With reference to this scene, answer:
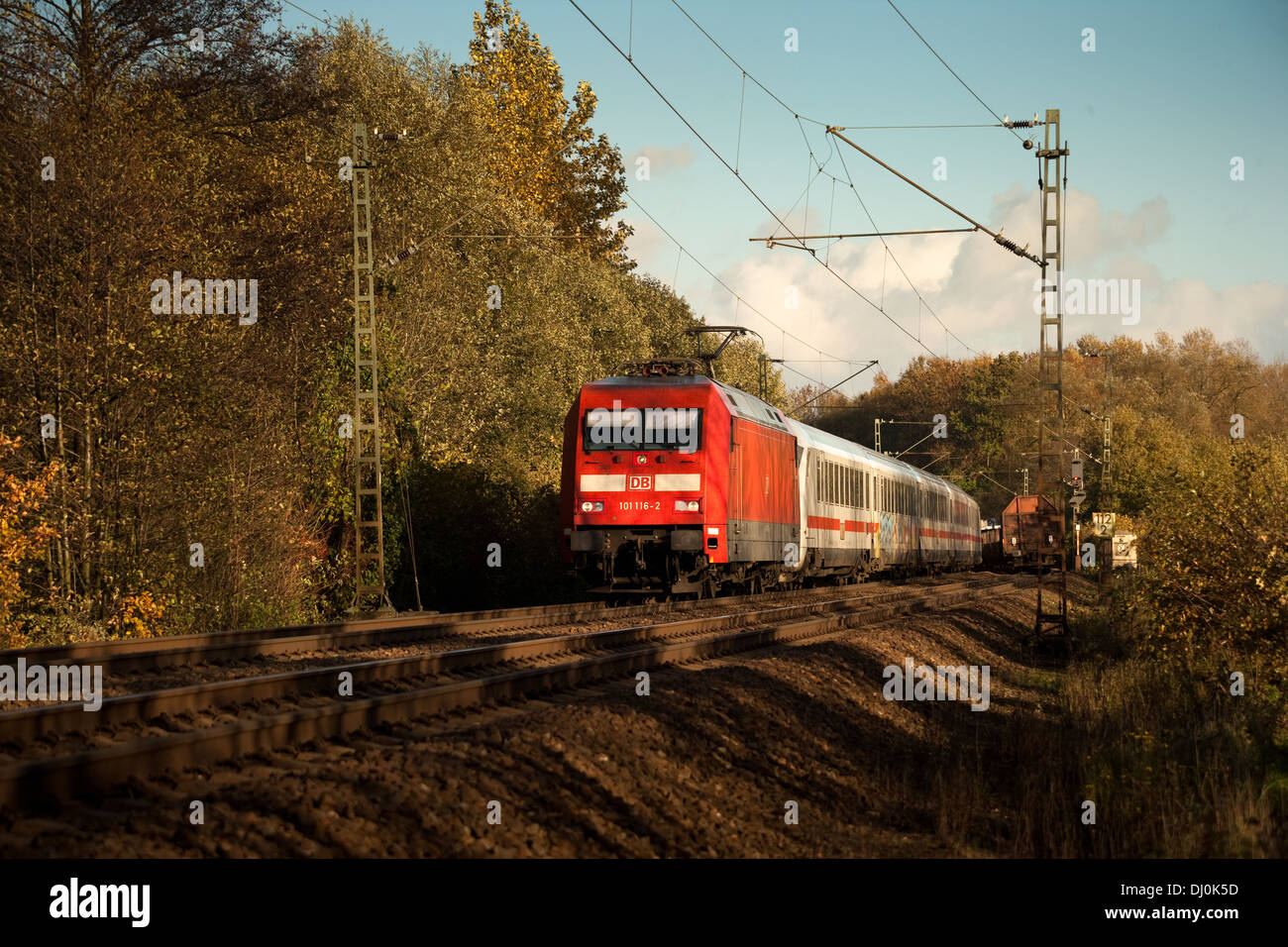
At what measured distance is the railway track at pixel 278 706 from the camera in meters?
6.89

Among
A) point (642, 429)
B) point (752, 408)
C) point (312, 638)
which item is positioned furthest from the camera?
point (752, 408)

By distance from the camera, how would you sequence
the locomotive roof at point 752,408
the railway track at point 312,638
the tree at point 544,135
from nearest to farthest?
the railway track at point 312,638, the locomotive roof at point 752,408, the tree at point 544,135

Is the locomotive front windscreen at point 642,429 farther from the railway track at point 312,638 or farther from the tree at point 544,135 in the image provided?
the tree at point 544,135

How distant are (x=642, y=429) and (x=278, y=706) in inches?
463

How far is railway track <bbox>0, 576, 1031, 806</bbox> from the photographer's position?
6895 millimetres

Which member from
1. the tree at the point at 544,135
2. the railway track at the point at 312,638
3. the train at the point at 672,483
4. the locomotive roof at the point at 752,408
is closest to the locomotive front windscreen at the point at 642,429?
the train at the point at 672,483

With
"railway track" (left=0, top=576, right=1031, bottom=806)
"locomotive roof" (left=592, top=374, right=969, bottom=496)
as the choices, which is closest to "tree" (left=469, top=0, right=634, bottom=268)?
"locomotive roof" (left=592, top=374, right=969, bottom=496)

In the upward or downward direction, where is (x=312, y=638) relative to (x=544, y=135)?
downward

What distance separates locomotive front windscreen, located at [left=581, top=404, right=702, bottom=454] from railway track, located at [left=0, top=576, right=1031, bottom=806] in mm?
4633

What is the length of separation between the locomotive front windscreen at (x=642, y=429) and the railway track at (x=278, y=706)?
15.2ft

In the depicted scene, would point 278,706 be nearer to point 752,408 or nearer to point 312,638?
point 312,638

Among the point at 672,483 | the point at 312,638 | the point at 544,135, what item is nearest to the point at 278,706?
the point at 312,638

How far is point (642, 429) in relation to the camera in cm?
2119

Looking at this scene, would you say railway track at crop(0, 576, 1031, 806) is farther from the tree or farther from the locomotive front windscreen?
the tree
